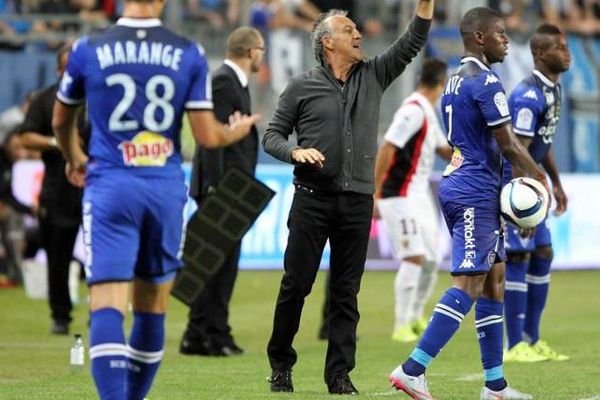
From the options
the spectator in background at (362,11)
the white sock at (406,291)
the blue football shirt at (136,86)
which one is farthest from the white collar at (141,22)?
the spectator in background at (362,11)

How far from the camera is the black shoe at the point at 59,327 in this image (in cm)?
1370

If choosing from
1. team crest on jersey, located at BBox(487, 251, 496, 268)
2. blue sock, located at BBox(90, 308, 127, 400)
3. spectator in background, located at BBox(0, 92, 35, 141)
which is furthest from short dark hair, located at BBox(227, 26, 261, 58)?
→ spectator in background, located at BBox(0, 92, 35, 141)

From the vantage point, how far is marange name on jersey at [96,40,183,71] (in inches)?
276

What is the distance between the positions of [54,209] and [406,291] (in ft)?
11.2

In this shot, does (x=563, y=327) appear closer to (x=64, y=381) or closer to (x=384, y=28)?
(x=64, y=381)

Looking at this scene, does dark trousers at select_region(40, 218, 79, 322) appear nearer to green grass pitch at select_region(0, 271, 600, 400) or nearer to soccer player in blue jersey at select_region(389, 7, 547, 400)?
green grass pitch at select_region(0, 271, 600, 400)

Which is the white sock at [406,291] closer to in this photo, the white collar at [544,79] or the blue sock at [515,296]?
the blue sock at [515,296]

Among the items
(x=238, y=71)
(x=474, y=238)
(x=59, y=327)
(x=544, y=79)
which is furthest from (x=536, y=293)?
(x=59, y=327)

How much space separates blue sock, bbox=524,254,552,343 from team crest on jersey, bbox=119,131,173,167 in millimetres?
5350

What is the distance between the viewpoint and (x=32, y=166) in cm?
1939

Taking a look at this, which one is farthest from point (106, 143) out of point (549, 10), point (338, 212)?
point (549, 10)

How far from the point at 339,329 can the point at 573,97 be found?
605 inches

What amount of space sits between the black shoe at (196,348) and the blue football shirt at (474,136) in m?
3.64

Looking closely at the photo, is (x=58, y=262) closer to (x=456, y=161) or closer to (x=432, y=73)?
(x=432, y=73)
